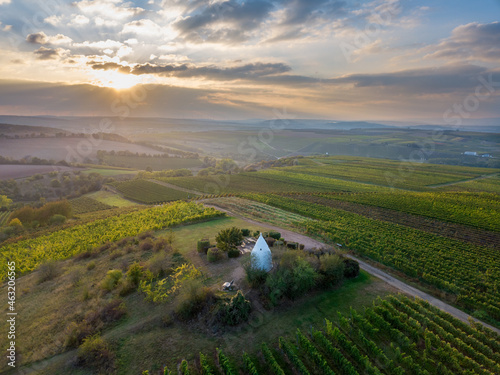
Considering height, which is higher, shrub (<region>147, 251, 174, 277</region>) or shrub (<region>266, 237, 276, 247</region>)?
shrub (<region>266, 237, 276, 247</region>)

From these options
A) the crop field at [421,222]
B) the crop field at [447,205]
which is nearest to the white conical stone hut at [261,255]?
the crop field at [421,222]

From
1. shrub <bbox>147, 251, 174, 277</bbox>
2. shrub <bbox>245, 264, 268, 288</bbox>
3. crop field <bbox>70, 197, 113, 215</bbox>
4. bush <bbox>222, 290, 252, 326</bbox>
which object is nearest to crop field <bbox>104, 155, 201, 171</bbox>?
crop field <bbox>70, 197, 113, 215</bbox>

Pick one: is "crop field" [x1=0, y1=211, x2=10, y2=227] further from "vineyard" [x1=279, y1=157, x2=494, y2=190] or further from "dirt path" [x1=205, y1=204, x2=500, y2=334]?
"vineyard" [x1=279, y1=157, x2=494, y2=190]

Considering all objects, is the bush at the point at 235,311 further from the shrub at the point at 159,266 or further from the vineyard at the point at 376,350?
Result: the shrub at the point at 159,266

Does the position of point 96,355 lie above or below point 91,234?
above

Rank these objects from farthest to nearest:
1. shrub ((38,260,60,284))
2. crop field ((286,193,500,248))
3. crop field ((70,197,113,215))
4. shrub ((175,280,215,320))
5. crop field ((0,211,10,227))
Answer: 1. crop field ((70,197,113,215))
2. crop field ((0,211,10,227))
3. crop field ((286,193,500,248))
4. shrub ((38,260,60,284))
5. shrub ((175,280,215,320))

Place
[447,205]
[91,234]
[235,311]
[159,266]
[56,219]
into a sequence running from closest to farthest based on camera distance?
[235,311]
[159,266]
[91,234]
[56,219]
[447,205]

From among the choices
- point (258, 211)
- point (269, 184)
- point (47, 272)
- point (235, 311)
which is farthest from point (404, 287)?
point (269, 184)

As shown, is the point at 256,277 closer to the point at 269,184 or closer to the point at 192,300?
the point at 192,300

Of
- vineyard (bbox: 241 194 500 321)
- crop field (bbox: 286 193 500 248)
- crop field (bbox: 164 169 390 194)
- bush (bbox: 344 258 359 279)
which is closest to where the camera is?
vineyard (bbox: 241 194 500 321)
